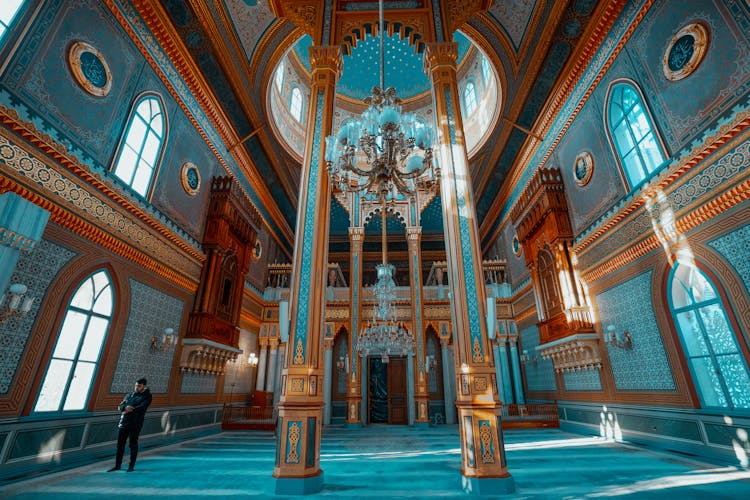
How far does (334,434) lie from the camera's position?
899 cm

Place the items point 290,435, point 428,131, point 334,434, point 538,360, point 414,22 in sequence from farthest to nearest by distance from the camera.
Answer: point 538,360 < point 334,434 < point 414,22 < point 428,131 < point 290,435

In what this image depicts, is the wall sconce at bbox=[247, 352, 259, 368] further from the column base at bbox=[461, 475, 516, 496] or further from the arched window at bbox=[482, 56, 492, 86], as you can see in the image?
the arched window at bbox=[482, 56, 492, 86]

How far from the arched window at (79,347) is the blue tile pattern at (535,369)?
10.3 metres

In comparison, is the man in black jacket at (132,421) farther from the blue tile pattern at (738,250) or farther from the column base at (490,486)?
the blue tile pattern at (738,250)

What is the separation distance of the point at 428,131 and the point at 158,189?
222 inches

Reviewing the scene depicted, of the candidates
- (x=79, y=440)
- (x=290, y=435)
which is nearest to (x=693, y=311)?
(x=290, y=435)

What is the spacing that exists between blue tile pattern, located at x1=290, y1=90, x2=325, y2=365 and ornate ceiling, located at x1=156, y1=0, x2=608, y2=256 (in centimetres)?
214

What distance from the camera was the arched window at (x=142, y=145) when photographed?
19.9ft

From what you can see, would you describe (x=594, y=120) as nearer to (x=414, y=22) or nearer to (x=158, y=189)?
(x=414, y=22)

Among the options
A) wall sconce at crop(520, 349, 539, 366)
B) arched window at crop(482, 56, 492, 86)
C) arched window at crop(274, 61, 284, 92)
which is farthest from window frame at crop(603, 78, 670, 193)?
arched window at crop(274, 61, 284, 92)

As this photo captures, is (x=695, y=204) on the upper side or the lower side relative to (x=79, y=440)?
upper

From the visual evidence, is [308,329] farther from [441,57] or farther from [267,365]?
[267,365]

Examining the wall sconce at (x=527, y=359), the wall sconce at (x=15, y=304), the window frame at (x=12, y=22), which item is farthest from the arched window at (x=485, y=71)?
the wall sconce at (x=15, y=304)

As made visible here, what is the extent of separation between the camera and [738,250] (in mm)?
4371
